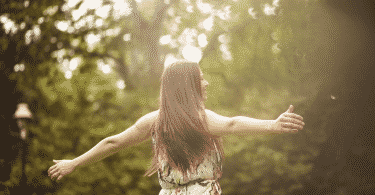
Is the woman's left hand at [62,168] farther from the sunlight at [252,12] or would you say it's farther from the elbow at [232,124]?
the sunlight at [252,12]

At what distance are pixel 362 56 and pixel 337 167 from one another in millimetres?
2105

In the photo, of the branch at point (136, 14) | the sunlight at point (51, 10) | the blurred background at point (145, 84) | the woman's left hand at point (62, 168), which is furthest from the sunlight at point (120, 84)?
the woman's left hand at point (62, 168)

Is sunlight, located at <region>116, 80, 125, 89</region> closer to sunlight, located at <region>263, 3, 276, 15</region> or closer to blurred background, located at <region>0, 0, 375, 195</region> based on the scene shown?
blurred background, located at <region>0, 0, 375, 195</region>

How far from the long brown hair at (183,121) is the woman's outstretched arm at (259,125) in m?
0.12

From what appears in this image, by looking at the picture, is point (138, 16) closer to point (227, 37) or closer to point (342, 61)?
point (227, 37)

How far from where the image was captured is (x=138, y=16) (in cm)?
1002

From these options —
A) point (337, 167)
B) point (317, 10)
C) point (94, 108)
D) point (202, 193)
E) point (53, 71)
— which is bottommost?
point (202, 193)

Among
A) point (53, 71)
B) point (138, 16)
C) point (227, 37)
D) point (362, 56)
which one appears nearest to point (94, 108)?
point (53, 71)

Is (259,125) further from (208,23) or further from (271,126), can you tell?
(208,23)

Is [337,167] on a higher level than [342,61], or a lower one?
lower

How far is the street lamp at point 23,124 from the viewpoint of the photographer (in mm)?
9594

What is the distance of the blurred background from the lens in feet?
24.7

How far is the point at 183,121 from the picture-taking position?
86.9 inches

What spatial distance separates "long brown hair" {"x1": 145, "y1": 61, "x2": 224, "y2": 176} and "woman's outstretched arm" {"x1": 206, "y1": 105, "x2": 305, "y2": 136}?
4.6 inches
